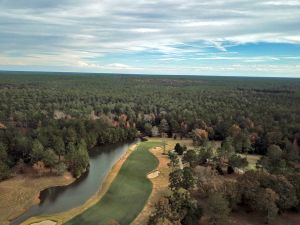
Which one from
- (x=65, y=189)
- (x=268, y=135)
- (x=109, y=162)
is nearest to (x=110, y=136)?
(x=109, y=162)

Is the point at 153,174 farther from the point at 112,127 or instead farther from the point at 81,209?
the point at 112,127

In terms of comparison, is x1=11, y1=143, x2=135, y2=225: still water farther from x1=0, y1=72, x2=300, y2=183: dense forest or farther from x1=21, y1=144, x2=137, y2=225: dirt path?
x1=0, y1=72, x2=300, y2=183: dense forest

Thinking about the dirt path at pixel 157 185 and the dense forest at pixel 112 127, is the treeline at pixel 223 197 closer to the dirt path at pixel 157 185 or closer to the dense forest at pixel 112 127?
the dirt path at pixel 157 185

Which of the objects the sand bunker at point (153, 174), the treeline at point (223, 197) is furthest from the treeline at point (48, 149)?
the treeline at point (223, 197)

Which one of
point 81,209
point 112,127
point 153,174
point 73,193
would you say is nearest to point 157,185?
point 153,174

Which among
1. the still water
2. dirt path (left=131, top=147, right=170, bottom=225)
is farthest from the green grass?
the still water

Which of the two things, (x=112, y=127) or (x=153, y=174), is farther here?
(x=112, y=127)

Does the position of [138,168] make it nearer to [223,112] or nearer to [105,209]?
[105,209]
